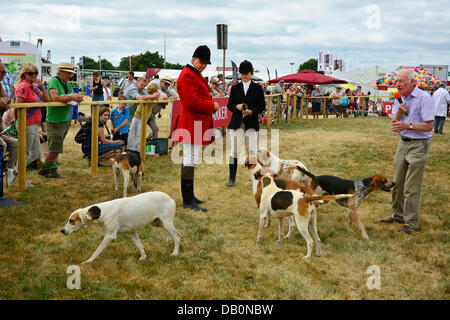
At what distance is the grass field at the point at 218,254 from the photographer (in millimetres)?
3818

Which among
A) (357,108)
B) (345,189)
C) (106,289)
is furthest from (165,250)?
(357,108)

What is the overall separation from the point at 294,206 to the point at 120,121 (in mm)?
6182

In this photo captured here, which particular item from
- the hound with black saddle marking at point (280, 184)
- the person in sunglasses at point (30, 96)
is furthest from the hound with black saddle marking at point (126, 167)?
the hound with black saddle marking at point (280, 184)

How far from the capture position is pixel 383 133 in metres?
17.1

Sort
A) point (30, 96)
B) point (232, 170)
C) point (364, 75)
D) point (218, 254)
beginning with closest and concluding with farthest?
point (218, 254), point (30, 96), point (232, 170), point (364, 75)

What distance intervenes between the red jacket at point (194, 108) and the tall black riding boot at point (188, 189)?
49 cm

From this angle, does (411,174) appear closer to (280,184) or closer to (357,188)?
(357,188)

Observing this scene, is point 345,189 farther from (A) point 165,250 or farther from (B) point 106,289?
(B) point 106,289

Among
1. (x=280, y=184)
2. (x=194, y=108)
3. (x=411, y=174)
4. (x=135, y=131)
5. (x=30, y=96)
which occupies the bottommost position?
(x=280, y=184)

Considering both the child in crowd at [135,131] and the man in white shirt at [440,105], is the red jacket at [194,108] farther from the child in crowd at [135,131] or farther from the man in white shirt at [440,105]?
the man in white shirt at [440,105]

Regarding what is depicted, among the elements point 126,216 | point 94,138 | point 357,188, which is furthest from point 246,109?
point 126,216

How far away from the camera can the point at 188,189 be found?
631 cm

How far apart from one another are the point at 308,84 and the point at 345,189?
2175 cm

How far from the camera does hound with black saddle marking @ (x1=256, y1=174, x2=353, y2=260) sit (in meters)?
4.51
